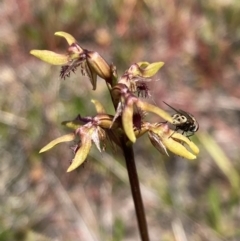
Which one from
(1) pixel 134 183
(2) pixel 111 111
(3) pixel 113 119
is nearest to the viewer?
(3) pixel 113 119

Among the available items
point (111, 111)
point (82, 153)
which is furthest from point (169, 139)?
point (111, 111)

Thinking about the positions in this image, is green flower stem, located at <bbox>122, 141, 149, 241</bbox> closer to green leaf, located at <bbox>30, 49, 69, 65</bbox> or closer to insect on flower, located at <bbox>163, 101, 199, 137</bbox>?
insect on flower, located at <bbox>163, 101, 199, 137</bbox>

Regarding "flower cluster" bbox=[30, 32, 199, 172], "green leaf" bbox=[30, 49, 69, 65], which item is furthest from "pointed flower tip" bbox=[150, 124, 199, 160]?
"green leaf" bbox=[30, 49, 69, 65]

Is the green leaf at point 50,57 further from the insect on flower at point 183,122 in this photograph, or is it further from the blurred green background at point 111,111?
the blurred green background at point 111,111

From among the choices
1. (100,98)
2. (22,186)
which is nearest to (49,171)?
(22,186)

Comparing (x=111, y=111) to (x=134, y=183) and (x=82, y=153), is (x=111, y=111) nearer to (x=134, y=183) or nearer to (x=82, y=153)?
(x=134, y=183)

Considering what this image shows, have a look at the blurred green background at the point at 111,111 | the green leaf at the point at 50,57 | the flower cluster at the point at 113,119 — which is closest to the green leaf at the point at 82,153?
the flower cluster at the point at 113,119

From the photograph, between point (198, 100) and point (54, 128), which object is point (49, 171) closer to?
point (54, 128)
